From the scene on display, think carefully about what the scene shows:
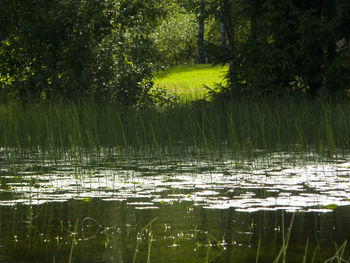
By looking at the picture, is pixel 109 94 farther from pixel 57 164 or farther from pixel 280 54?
pixel 57 164

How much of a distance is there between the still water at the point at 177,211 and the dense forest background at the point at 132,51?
6258 mm

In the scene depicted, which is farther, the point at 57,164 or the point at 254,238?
the point at 57,164

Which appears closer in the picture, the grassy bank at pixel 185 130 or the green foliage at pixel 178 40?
the grassy bank at pixel 185 130

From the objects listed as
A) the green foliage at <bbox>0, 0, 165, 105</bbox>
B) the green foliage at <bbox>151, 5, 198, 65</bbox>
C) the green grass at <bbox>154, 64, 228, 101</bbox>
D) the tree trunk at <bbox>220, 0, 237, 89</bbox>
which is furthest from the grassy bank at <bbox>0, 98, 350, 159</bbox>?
the green foliage at <bbox>151, 5, 198, 65</bbox>

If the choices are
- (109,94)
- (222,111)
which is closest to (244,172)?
(222,111)

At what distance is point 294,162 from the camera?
767 cm

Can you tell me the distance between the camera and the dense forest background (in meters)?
14.0

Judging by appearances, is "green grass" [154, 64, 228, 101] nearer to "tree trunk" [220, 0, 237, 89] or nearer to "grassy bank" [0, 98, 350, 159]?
"tree trunk" [220, 0, 237, 89]

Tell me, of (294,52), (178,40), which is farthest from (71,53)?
(178,40)

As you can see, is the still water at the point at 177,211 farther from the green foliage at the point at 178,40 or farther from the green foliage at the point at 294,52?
the green foliage at the point at 178,40

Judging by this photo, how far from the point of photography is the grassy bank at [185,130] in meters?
9.06

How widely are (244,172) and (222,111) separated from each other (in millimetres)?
5644

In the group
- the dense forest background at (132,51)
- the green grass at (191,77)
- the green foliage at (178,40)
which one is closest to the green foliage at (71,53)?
the dense forest background at (132,51)

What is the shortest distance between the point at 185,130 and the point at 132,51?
6.18 meters
